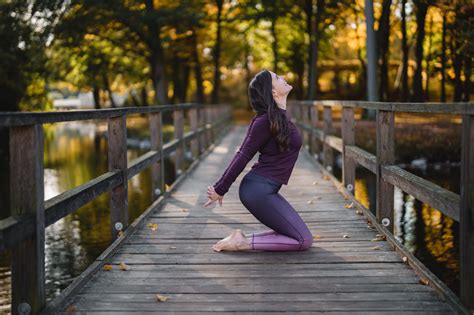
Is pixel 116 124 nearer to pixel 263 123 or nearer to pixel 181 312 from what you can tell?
pixel 263 123

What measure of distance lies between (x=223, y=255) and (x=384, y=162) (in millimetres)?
1684

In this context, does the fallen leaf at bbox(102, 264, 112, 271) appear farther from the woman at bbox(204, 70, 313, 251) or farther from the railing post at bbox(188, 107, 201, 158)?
the railing post at bbox(188, 107, 201, 158)

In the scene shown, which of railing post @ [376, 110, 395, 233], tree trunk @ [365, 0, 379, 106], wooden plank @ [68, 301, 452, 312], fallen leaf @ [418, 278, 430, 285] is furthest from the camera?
tree trunk @ [365, 0, 379, 106]

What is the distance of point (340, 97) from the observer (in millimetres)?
43531

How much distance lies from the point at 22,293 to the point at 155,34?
26392 mm

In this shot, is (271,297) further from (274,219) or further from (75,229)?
(75,229)

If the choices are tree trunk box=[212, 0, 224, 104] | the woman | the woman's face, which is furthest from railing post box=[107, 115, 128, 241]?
tree trunk box=[212, 0, 224, 104]

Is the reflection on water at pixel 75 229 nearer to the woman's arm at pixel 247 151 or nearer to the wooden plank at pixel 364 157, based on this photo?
the woman's arm at pixel 247 151

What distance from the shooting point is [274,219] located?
16.6 ft

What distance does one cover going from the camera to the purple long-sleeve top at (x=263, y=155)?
4867 mm

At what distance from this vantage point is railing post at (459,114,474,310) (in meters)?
3.43

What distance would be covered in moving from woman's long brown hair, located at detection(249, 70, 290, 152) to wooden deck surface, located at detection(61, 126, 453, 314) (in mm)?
887


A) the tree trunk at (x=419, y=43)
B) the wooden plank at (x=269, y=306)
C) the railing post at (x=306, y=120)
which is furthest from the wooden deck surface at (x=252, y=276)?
the tree trunk at (x=419, y=43)

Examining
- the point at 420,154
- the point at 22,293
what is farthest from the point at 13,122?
the point at 420,154
